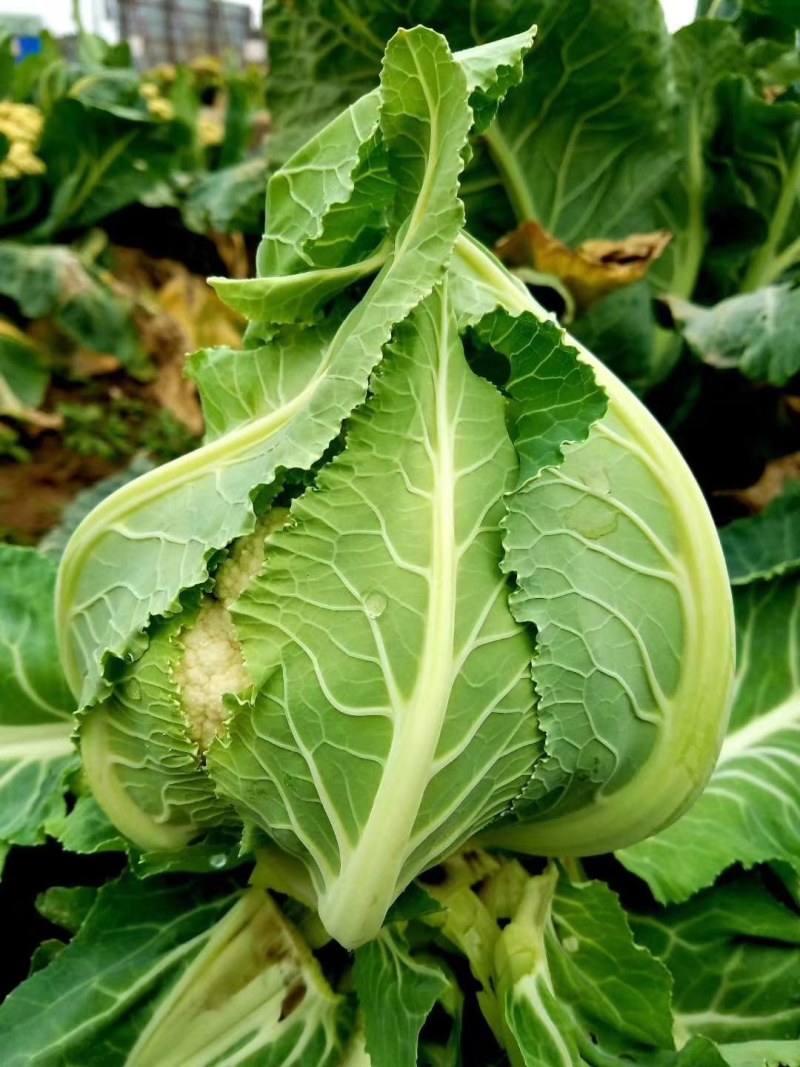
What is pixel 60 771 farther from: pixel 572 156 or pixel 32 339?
pixel 32 339

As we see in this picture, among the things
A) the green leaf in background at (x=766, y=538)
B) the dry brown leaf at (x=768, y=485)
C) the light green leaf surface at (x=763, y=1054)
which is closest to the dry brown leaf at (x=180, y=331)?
the dry brown leaf at (x=768, y=485)

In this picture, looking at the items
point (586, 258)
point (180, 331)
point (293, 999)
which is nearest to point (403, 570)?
point (293, 999)

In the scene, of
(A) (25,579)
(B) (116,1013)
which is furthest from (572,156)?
(B) (116,1013)

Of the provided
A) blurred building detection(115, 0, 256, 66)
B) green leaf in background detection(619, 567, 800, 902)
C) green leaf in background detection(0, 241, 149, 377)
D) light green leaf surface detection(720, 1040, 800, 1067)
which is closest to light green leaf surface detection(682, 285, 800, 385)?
green leaf in background detection(619, 567, 800, 902)

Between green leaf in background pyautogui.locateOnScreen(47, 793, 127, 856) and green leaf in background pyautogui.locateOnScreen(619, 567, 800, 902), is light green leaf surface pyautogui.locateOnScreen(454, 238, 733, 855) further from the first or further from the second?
green leaf in background pyautogui.locateOnScreen(47, 793, 127, 856)

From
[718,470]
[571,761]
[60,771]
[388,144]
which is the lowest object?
[718,470]

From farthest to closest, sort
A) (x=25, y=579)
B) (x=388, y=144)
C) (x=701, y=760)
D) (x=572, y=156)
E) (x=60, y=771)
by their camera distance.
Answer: (x=572, y=156) < (x=25, y=579) < (x=60, y=771) < (x=701, y=760) < (x=388, y=144)

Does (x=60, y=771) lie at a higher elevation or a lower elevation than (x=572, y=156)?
lower
